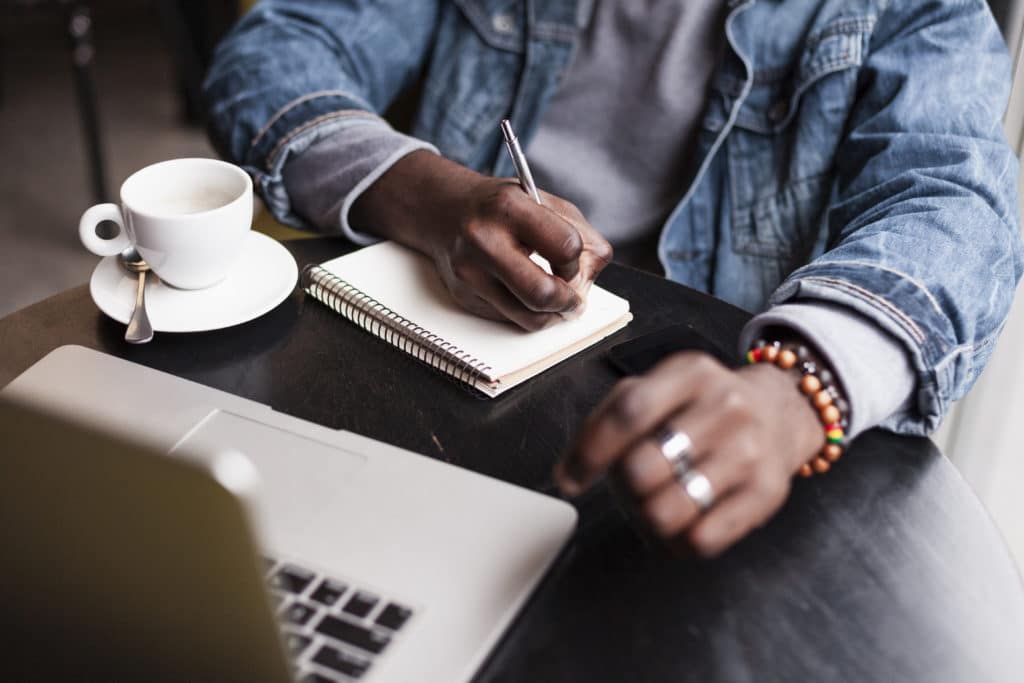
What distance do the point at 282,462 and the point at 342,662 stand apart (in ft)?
0.55

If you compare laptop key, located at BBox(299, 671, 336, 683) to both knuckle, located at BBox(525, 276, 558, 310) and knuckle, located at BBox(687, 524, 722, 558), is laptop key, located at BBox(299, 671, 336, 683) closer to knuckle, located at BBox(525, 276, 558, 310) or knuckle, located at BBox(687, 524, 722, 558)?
knuckle, located at BBox(687, 524, 722, 558)

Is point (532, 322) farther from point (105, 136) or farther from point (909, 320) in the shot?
Result: point (105, 136)

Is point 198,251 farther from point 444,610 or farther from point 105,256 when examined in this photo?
point 444,610

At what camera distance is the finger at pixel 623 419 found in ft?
1.51

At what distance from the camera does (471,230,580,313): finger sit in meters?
0.67

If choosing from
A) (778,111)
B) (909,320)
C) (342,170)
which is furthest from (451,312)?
(778,111)

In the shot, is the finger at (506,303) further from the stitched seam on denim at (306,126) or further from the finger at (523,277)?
the stitched seam on denim at (306,126)

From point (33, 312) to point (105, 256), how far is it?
0.23 ft

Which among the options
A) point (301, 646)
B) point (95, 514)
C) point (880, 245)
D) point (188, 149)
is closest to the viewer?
point (95, 514)

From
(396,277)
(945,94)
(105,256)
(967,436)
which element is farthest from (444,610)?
(967,436)

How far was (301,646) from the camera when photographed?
438 mm

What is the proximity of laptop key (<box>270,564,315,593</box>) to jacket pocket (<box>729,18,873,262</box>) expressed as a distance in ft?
2.11

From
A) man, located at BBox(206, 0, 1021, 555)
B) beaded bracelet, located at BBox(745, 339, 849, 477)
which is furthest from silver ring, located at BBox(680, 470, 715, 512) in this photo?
beaded bracelet, located at BBox(745, 339, 849, 477)

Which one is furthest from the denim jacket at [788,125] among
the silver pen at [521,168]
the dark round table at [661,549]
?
the silver pen at [521,168]
